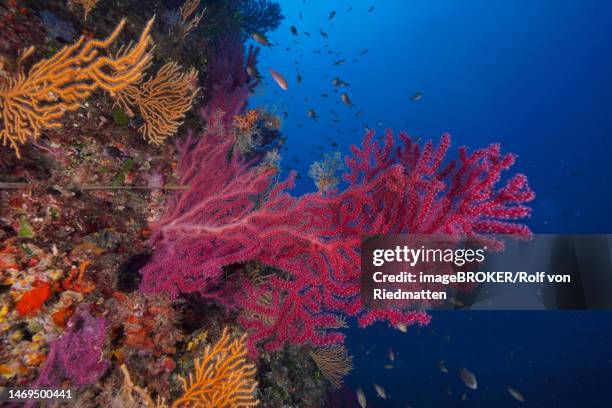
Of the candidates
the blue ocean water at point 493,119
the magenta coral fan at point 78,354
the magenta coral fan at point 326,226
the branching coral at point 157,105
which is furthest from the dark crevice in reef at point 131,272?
the blue ocean water at point 493,119

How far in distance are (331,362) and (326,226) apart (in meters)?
3.83

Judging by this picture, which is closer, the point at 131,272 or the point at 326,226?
the point at 326,226

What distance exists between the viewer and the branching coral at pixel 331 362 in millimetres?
5637

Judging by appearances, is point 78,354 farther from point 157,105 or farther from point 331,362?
point 331,362

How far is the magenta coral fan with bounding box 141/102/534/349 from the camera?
2.38m

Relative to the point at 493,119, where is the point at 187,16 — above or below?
below

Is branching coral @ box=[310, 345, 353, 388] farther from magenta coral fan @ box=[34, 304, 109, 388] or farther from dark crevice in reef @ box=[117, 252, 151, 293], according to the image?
magenta coral fan @ box=[34, 304, 109, 388]

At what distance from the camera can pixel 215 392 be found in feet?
9.07

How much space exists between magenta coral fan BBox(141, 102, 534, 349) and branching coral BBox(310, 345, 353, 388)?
3.00m

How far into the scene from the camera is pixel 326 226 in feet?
9.65

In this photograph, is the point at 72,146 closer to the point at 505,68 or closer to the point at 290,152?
the point at 505,68

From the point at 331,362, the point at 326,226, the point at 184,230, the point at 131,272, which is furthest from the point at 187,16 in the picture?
the point at 331,362

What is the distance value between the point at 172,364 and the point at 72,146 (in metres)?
2.46

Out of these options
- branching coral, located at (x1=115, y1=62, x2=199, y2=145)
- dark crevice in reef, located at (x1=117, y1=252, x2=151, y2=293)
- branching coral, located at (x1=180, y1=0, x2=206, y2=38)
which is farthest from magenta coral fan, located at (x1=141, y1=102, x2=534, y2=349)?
branching coral, located at (x1=180, y1=0, x2=206, y2=38)
